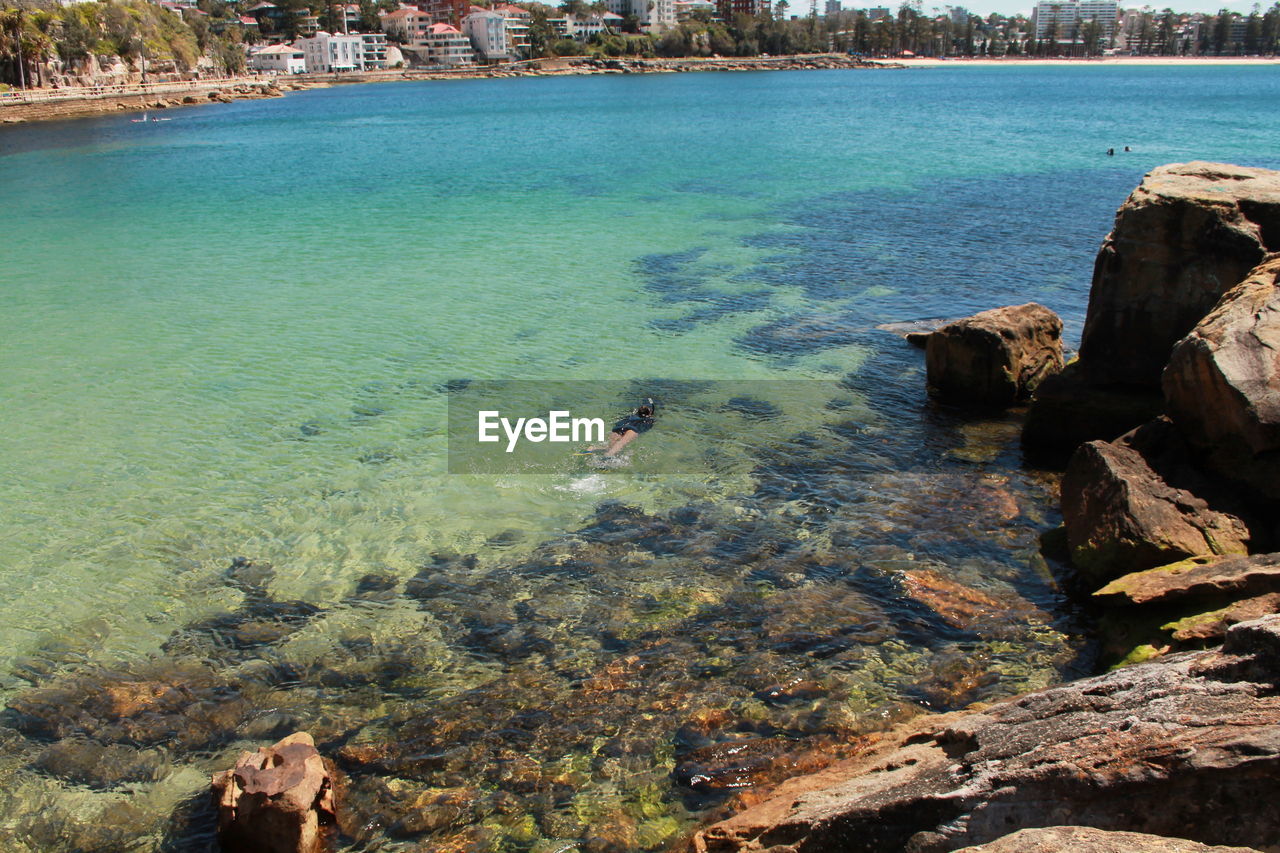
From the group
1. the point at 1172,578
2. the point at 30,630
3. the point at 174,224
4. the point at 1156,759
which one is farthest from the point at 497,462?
the point at 174,224

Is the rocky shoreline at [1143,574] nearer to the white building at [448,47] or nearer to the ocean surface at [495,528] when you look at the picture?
the ocean surface at [495,528]

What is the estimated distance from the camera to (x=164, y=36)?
444 feet

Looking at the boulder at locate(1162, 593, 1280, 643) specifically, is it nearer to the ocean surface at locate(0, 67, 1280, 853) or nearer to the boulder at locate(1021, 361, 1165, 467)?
the ocean surface at locate(0, 67, 1280, 853)

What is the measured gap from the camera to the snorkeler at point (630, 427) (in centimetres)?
1409

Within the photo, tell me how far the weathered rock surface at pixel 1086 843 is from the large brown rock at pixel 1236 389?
653 centimetres

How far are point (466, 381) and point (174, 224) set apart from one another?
22773 millimetres

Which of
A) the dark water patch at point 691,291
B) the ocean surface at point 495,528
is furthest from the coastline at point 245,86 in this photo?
the dark water patch at point 691,291

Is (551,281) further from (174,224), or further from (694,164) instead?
(694,164)

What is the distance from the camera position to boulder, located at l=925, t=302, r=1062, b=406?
14953mm

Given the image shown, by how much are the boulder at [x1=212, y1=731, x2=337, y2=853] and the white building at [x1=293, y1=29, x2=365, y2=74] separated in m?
193

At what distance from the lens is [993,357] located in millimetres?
14914

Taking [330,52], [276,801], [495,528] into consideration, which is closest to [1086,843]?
[276,801]

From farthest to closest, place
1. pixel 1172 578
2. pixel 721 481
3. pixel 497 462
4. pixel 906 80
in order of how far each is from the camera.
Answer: pixel 906 80 < pixel 497 462 < pixel 721 481 < pixel 1172 578

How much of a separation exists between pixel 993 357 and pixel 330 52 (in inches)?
7503
